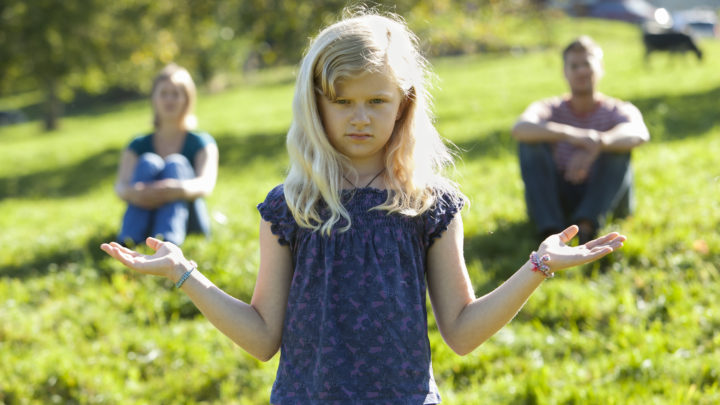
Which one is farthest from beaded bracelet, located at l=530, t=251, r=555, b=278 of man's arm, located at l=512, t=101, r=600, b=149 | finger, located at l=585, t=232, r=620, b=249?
man's arm, located at l=512, t=101, r=600, b=149

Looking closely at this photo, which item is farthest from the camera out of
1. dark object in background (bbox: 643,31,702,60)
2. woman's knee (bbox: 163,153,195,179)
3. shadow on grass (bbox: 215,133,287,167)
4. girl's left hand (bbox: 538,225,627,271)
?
dark object in background (bbox: 643,31,702,60)

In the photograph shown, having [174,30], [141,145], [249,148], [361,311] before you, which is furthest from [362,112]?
[174,30]

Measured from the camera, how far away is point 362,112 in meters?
2.15

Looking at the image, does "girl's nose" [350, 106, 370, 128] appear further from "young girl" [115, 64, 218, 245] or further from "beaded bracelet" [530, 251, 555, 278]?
"young girl" [115, 64, 218, 245]

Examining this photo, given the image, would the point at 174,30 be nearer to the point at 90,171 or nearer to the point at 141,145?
the point at 90,171

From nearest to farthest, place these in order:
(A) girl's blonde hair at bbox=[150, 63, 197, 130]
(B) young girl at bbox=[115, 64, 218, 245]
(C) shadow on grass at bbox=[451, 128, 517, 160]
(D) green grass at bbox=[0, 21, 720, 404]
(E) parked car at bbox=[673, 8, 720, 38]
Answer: (D) green grass at bbox=[0, 21, 720, 404], (B) young girl at bbox=[115, 64, 218, 245], (A) girl's blonde hair at bbox=[150, 63, 197, 130], (C) shadow on grass at bbox=[451, 128, 517, 160], (E) parked car at bbox=[673, 8, 720, 38]

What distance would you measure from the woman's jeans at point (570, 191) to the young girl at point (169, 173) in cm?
257

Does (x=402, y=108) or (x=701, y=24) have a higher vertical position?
(x=402, y=108)

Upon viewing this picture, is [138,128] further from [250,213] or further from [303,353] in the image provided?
[303,353]

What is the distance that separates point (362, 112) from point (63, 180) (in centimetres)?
1274

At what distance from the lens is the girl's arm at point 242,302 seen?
2205 mm

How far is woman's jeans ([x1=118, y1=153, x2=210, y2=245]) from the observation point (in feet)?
19.9

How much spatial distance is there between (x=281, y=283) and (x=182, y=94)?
4615mm

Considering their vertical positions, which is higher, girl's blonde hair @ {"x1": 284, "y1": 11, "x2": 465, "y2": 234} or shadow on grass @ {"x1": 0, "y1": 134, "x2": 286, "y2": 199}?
girl's blonde hair @ {"x1": 284, "y1": 11, "x2": 465, "y2": 234}
